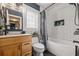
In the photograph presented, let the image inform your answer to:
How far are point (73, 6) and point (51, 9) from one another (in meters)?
0.36

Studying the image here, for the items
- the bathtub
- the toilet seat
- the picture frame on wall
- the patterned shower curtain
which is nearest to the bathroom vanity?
the toilet seat

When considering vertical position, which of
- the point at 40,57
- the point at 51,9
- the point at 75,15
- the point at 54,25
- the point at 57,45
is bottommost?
the point at 40,57

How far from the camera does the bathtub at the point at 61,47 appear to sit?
1.57 metres

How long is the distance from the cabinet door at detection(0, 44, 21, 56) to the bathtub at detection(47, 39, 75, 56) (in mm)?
538

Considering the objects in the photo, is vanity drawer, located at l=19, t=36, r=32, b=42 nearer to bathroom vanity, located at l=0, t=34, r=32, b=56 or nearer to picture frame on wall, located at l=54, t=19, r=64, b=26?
bathroom vanity, located at l=0, t=34, r=32, b=56

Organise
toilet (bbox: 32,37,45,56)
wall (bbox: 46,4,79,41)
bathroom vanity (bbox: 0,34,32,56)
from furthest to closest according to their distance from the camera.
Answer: toilet (bbox: 32,37,45,56)
wall (bbox: 46,4,79,41)
bathroom vanity (bbox: 0,34,32,56)

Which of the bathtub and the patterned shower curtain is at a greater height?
the patterned shower curtain

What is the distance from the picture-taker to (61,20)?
1.63 metres

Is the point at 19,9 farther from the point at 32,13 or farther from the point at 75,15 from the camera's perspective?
the point at 75,15

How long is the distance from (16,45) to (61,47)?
762mm

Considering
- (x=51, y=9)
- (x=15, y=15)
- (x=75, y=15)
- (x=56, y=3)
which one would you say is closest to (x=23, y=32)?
(x=15, y=15)

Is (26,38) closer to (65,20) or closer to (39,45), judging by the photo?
(39,45)

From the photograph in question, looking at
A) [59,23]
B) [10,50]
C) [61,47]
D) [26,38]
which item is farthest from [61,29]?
[10,50]

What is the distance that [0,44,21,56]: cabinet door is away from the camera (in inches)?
56.8
